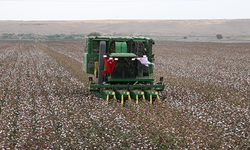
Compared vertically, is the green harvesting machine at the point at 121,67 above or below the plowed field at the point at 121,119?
above

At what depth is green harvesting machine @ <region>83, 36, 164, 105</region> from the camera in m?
Answer: 16.7

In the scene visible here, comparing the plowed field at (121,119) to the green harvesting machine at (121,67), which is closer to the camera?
the plowed field at (121,119)

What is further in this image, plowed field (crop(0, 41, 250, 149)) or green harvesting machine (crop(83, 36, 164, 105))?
green harvesting machine (crop(83, 36, 164, 105))

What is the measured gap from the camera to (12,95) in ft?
59.5

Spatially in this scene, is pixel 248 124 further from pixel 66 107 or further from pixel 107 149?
pixel 66 107

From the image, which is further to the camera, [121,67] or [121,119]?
[121,67]

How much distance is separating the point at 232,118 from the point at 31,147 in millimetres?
9270

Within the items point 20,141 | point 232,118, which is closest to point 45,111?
point 20,141

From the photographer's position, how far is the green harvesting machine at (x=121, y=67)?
16737mm

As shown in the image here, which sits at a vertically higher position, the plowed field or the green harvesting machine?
the green harvesting machine

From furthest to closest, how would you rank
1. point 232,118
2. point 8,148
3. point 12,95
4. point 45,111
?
point 12,95, point 45,111, point 232,118, point 8,148

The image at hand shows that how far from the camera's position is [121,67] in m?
17.3

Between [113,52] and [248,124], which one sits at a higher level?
[113,52]

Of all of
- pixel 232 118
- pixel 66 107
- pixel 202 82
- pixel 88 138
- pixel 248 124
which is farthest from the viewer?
pixel 202 82
